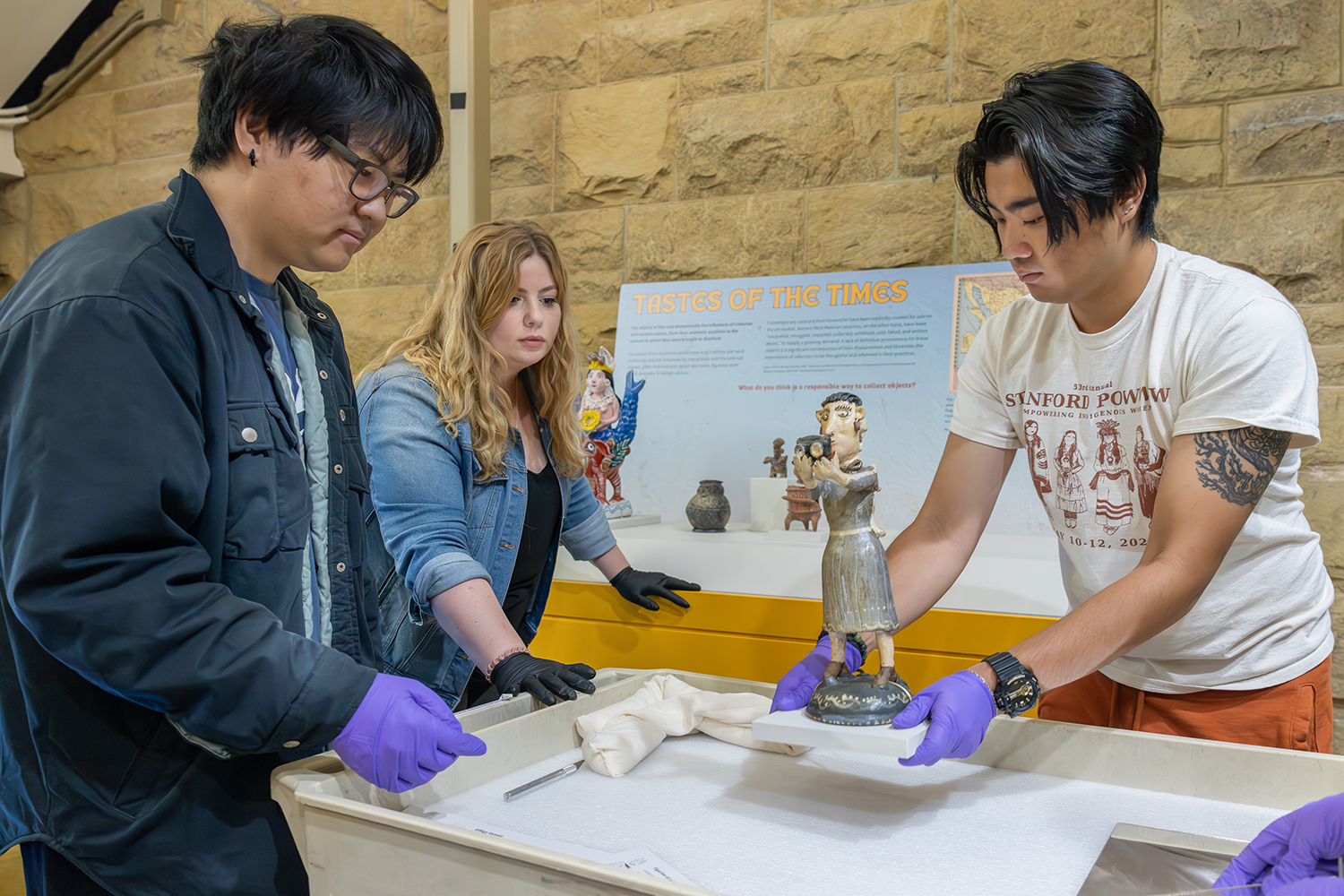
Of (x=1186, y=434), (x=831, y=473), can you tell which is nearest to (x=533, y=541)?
(x=831, y=473)

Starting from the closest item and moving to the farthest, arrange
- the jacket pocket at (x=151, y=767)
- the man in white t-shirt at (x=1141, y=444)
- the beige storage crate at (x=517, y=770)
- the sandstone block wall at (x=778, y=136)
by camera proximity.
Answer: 1. the beige storage crate at (x=517, y=770)
2. the jacket pocket at (x=151, y=767)
3. the man in white t-shirt at (x=1141, y=444)
4. the sandstone block wall at (x=778, y=136)

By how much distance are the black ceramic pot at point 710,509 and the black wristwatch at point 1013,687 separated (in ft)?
4.54

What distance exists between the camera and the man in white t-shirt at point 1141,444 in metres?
1.15

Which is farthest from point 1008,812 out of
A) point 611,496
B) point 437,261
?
point 437,261

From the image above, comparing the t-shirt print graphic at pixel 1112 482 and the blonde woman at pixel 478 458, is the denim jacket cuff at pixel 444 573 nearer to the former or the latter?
the blonde woman at pixel 478 458

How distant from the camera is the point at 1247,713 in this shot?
1.30 metres

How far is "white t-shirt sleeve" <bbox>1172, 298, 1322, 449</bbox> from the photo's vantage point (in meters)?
1.15

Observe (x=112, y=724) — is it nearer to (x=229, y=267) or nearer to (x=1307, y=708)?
(x=229, y=267)

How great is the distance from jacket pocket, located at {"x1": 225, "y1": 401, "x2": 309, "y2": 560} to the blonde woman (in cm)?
48

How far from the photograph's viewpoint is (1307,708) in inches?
50.8

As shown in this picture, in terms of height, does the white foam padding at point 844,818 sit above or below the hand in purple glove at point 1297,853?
below

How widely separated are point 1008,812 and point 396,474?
111 centimetres

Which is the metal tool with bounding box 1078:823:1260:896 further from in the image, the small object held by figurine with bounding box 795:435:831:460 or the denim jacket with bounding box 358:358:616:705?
the denim jacket with bounding box 358:358:616:705

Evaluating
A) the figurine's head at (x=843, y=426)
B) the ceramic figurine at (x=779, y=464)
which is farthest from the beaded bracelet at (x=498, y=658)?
the ceramic figurine at (x=779, y=464)
